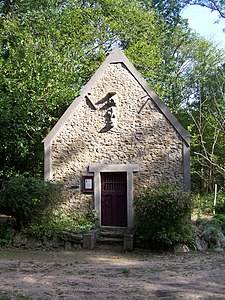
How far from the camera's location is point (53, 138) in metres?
12.3

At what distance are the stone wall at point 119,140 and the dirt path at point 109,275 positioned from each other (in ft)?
8.58

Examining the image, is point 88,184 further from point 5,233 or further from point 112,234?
point 5,233

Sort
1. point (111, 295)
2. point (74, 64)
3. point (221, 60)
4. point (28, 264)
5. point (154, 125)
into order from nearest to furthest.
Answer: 1. point (111, 295)
2. point (28, 264)
3. point (154, 125)
4. point (74, 64)
5. point (221, 60)

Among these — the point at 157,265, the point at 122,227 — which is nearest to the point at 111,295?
the point at 157,265

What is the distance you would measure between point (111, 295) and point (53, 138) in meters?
7.70

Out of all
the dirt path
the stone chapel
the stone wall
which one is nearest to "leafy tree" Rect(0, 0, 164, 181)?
the stone chapel

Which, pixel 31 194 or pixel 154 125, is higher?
pixel 154 125

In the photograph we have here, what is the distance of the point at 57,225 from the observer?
36.3 feet

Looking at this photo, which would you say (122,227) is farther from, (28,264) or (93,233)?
(28,264)

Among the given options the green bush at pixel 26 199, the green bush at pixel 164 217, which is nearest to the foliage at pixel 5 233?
the green bush at pixel 26 199

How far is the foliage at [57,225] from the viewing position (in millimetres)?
10688

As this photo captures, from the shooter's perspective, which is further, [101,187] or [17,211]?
[101,187]

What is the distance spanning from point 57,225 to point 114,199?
2.05 metres

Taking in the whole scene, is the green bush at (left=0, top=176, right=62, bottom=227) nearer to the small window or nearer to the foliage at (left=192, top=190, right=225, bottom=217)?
the small window
